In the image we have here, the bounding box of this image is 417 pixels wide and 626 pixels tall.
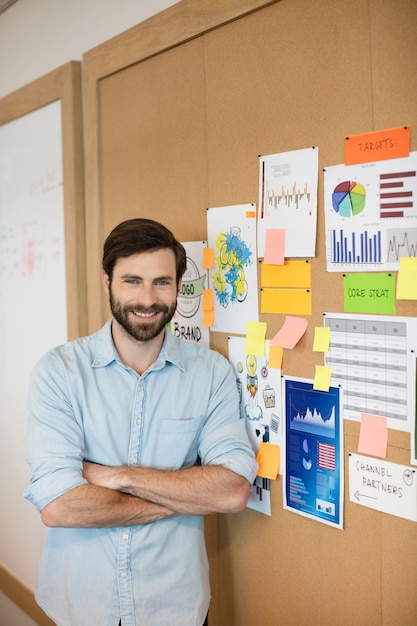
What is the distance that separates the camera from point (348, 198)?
4.85 feet

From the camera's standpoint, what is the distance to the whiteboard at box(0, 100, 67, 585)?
2.65 m

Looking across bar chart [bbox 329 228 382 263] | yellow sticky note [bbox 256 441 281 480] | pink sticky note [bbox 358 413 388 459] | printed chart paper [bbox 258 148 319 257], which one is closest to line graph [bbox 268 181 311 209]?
printed chart paper [bbox 258 148 319 257]

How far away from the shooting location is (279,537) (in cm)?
174

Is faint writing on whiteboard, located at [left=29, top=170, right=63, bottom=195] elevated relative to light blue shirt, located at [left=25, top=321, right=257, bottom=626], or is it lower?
elevated

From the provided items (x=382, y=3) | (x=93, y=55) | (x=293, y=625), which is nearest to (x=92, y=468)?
(x=293, y=625)

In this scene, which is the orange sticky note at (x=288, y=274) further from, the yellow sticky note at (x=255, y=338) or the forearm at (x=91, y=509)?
the forearm at (x=91, y=509)

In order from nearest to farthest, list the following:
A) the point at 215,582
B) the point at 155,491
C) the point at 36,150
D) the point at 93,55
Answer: the point at 155,491
the point at 215,582
the point at 93,55
the point at 36,150

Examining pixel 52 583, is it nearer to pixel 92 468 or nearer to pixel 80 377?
pixel 92 468

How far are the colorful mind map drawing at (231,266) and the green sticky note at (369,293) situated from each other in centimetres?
37

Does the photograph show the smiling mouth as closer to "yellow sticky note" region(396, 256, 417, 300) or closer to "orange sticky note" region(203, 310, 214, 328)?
"orange sticky note" region(203, 310, 214, 328)

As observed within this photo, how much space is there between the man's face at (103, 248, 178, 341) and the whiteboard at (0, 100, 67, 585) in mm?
978

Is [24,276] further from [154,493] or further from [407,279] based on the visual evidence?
[407,279]

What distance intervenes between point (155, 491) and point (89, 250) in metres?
1.21

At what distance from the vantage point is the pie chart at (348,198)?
1450 millimetres
